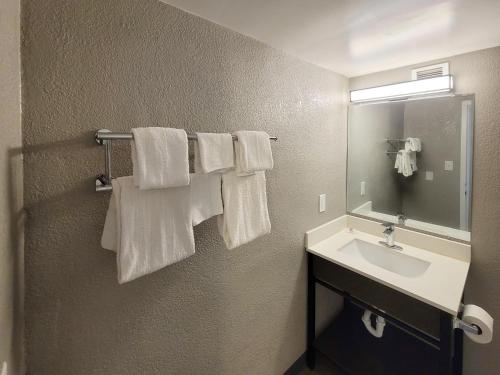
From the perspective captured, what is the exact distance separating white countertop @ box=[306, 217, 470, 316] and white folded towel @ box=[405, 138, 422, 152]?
1.94ft

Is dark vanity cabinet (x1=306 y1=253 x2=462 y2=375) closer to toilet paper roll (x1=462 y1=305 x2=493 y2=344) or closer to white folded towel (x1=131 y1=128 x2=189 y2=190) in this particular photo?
toilet paper roll (x1=462 y1=305 x2=493 y2=344)

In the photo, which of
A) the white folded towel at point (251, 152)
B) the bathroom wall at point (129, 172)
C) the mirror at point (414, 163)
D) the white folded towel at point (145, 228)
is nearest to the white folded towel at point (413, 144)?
the mirror at point (414, 163)

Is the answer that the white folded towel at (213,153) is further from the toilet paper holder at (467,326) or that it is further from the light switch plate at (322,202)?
the toilet paper holder at (467,326)

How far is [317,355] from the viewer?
1.71 m

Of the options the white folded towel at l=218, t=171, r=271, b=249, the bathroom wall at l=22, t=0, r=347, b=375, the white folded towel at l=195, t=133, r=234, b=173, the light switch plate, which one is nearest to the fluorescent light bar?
the bathroom wall at l=22, t=0, r=347, b=375

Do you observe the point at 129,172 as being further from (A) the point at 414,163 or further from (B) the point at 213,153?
(A) the point at 414,163

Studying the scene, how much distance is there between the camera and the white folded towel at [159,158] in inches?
26.3

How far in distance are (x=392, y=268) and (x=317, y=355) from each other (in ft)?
2.68

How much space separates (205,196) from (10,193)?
51 centimetres

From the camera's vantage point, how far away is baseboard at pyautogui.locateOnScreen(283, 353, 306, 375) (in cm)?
152

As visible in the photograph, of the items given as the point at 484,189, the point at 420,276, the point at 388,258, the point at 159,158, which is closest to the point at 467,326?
the point at 420,276

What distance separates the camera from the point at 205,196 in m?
0.88

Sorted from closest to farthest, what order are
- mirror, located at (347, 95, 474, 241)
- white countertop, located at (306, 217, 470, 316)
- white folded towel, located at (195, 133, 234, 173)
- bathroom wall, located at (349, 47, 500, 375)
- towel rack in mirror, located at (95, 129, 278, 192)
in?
towel rack in mirror, located at (95, 129, 278, 192), white folded towel, located at (195, 133, 234, 173), white countertop, located at (306, 217, 470, 316), bathroom wall, located at (349, 47, 500, 375), mirror, located at (347, 95, 474, 241)

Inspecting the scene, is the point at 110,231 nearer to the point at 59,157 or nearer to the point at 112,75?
the point at 59,157
